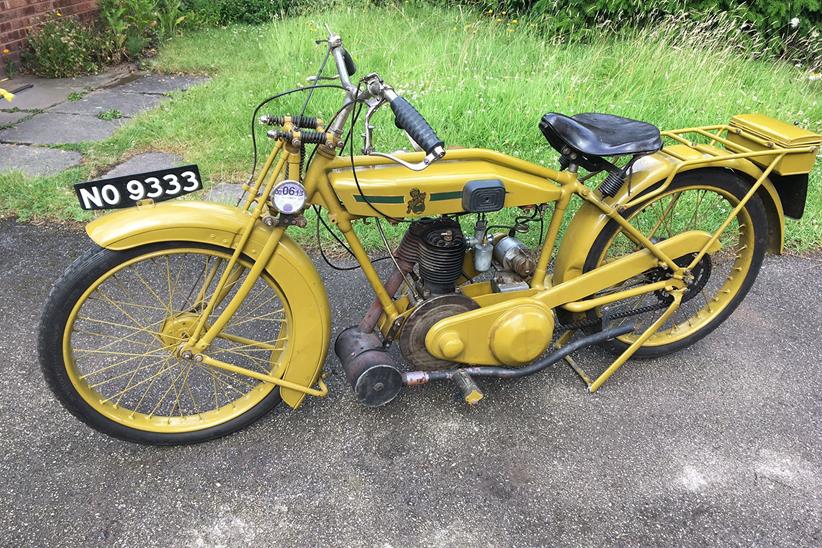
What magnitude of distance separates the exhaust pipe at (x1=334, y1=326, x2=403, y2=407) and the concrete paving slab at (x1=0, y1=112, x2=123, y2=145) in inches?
150

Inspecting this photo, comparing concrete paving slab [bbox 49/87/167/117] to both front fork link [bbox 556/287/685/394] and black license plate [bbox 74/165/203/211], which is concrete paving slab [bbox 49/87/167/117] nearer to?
black license plate [bbox 74/165/203/211]

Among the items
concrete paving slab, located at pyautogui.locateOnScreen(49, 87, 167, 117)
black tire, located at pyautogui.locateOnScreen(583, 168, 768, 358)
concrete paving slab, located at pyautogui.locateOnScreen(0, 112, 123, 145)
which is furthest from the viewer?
concrete paving slab, located at pyautogui.locateOnScreen(49, 87, 167, 117)

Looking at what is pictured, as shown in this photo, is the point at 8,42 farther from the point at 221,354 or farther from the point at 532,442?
the point at 532,442

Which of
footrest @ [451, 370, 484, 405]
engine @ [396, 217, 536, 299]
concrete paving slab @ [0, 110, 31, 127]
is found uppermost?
engine @ [396, 217, 536, 299]

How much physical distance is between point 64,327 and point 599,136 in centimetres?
211

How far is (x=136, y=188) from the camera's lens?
2102 millimetres

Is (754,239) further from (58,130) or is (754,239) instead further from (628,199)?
(58,130)

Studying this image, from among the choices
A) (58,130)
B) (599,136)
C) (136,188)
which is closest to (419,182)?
(599,136)

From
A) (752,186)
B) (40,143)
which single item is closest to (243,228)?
(752,186)

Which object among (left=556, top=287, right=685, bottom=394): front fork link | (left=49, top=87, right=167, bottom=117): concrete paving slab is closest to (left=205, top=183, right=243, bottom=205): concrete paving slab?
(left=49, top=87, right=167, bottom=117): concrete paving slab

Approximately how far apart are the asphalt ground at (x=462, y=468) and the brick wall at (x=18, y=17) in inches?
188

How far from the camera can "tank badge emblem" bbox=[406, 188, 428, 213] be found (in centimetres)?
217

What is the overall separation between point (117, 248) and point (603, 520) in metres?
1.99

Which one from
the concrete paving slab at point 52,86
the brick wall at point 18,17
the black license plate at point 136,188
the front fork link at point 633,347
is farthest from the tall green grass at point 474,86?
→ the black license plate at point 136,188
